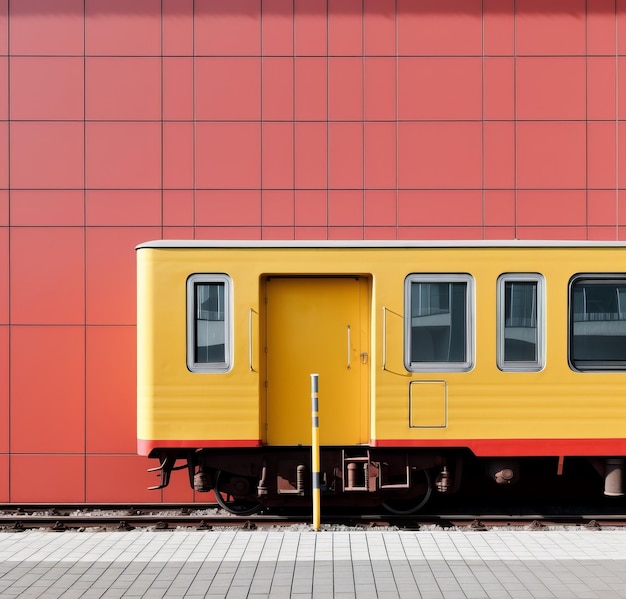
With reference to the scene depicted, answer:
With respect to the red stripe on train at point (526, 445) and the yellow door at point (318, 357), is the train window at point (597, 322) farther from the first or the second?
the yellow door at point (318, 357)

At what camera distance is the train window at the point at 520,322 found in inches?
290

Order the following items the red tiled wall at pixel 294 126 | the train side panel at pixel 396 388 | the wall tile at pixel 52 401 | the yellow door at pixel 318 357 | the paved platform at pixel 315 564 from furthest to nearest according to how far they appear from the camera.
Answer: the red tiled wall at pixel 294 126, the wall tile at pixel 52 401, the yellow door at pixel 318 357, the train side panel at pixel 396 388, the paved platform at pixel 315 564

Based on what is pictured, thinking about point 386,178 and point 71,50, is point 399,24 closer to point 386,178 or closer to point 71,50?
point 386,178

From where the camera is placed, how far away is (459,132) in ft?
30.8

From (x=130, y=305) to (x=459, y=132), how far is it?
4.74 metres

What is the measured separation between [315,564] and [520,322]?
3227mm

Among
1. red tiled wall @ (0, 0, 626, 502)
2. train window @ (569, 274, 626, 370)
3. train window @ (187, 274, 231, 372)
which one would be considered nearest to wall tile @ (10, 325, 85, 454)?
red tiled wall @ (0, 0, 626, 502)

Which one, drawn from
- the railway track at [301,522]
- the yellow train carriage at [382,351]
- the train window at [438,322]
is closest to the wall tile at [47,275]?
the yellow train carriage at [382,351]

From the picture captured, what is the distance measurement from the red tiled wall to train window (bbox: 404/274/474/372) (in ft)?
6.53

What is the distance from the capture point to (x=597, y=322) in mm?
7430

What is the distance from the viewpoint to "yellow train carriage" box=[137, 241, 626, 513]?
731 centimetres

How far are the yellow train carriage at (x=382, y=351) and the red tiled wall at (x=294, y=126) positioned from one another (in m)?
1.93

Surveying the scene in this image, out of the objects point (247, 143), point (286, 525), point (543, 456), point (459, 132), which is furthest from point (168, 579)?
point (459, 132)

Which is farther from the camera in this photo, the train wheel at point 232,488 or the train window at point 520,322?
the train wheel at point 232,488
